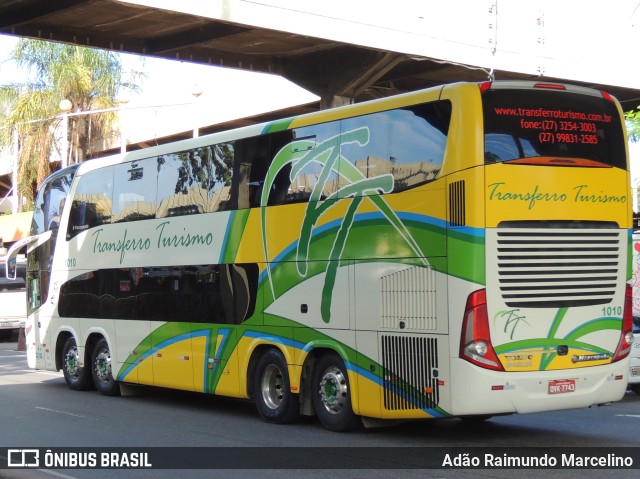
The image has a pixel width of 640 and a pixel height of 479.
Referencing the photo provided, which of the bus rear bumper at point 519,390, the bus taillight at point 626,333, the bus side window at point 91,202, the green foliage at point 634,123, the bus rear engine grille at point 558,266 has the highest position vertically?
the green foliage at point 634,123

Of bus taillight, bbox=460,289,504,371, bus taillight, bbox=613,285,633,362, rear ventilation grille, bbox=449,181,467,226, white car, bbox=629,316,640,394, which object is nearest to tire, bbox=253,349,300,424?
bus taillight, bbox=460,289,504,371

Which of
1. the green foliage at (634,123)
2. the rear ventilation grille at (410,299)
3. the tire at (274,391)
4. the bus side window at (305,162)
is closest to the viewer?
the rear ventilation grille at (410,299)

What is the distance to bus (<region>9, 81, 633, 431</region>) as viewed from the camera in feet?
38.8

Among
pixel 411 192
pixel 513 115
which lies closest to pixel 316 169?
pixel 411 192

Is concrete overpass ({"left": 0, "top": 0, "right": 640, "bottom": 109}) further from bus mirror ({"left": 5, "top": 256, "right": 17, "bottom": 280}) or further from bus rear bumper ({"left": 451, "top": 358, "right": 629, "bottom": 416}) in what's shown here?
bus rear bumper ({"left": 451, "top": 358, "right": 629, "bottom": 416})

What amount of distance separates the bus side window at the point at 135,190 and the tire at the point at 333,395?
486cm

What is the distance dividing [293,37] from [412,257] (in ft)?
48.7

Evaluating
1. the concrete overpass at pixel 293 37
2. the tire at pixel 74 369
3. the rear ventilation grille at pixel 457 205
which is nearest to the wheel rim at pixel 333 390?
the rear ventilation grille at pixel 457 205

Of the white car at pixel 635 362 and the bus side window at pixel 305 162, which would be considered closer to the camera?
the bus side window at pixel 305 162

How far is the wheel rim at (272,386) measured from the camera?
48.8ft

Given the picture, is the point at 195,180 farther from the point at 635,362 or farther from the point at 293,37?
the point at 293,37

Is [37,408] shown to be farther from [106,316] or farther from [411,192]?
[411,192]

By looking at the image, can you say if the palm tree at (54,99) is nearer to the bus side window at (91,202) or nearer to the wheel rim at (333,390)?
the bus side window at (91,202)

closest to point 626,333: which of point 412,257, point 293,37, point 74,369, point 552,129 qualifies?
point 552,129
